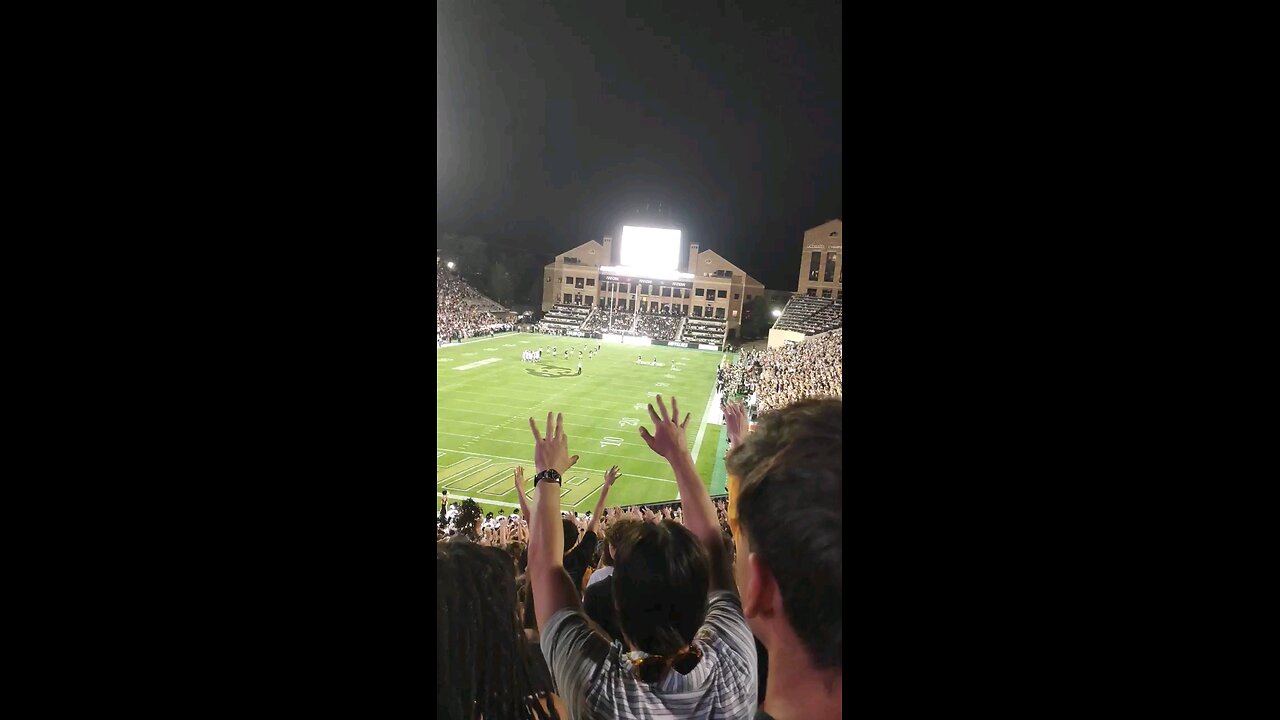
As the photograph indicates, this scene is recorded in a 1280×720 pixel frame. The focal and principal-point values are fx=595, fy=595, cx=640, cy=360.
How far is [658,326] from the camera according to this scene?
306 cm

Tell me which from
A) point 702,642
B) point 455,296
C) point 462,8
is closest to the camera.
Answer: point 702,642

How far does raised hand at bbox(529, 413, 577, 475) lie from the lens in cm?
275

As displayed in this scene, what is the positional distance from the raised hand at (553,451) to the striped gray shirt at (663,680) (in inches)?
24.7

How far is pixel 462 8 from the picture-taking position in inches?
106

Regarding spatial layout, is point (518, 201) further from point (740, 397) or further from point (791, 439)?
point (791, 439)

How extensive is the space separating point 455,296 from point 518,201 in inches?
24.0

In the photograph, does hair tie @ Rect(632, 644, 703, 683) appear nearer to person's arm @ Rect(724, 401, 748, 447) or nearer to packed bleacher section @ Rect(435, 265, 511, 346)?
person's arm @ Rect(724, 401, 748, 447)

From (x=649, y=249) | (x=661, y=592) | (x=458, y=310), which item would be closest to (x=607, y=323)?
(x=649, y=249)


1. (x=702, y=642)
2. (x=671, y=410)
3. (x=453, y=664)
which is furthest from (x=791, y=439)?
(x=453, y=664)

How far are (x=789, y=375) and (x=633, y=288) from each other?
917mm

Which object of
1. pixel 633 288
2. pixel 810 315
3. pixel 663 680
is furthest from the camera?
pixel 633 288

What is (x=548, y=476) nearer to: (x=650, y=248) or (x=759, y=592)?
(x=759, y=592)

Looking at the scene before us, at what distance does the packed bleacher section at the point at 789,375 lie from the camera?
2672 mm

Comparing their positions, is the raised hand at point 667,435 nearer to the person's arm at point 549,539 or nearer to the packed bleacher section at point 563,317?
the person's arm at point 549,539
